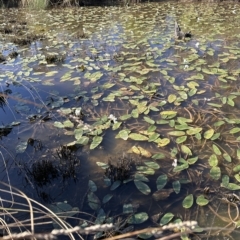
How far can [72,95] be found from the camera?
3.58 m

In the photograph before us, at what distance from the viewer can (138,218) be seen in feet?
5.97

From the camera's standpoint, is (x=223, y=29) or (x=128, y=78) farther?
(x=223, y=29)

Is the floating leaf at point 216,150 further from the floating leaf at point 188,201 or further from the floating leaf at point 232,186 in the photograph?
the floating leaf at point 188,201

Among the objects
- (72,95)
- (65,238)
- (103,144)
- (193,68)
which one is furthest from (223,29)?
(65,238)

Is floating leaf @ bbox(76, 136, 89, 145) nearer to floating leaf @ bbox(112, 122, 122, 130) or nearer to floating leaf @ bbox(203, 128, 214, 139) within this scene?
floating leaf @ bbox(112, 122, 122, 130)

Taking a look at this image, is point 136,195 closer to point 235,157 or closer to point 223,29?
point 235,157

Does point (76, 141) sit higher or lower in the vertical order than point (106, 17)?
lower

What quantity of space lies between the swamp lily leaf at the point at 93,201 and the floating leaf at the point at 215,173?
37.9 inches

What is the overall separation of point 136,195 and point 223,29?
19.2ft

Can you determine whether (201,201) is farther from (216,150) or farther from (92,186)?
(92,186)

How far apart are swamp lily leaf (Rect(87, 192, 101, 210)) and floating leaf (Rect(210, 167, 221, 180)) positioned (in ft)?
3.16

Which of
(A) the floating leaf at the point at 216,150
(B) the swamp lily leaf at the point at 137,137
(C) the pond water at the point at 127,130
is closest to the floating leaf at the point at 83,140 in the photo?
(C) the pond water at the point at 127,130

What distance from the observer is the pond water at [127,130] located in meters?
1.94

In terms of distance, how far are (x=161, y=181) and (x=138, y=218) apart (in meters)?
0.42
